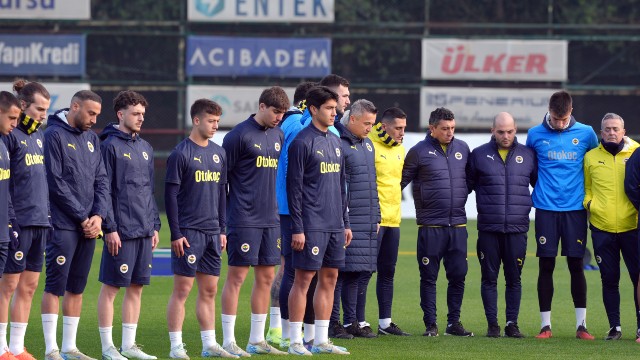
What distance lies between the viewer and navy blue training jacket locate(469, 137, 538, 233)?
10984 mm

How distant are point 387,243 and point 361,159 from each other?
983 mm

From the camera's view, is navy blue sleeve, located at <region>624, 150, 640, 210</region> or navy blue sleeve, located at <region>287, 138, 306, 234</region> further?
navy blue sleeve, located at <region>624, 150, 640, 210</region>

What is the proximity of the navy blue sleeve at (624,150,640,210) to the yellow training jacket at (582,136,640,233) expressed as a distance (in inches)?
4.7

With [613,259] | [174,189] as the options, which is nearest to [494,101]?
[613,259]

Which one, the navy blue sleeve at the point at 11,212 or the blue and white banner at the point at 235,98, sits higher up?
the blue and white banner at the point at 235,98

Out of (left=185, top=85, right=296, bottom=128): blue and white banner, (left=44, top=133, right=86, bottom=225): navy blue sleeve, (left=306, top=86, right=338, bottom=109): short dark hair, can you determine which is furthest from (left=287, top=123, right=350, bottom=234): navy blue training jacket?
(left=185, top=85, right=296, bottom=128): blue and white banner

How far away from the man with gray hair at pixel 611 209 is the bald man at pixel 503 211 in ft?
1.87

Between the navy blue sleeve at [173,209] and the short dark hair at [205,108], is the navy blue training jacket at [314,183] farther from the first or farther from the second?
the navy blue sleeve at [173,209]

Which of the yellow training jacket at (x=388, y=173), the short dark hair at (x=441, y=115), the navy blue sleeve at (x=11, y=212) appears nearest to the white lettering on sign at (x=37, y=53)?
the yellow training jacket at (x=388, y=173)

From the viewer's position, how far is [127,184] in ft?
29.9

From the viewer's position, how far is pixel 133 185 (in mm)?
9133

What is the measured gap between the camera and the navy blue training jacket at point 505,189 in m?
11.0

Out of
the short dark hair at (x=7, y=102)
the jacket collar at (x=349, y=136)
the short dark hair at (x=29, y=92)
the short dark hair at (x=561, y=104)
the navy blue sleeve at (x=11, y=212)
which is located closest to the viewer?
the short dark hair at (x=7, y=102)

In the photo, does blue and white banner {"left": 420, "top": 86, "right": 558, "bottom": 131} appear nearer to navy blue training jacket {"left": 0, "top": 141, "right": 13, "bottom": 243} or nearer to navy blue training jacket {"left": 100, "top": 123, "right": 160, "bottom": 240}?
navy blue training jacket {"left": 100, "top": 123, "right": 160, "bottom": 240}
